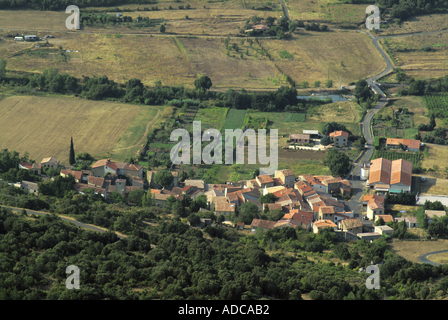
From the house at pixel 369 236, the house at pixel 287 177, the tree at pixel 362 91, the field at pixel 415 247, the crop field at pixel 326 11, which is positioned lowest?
the field at pixel 415 247

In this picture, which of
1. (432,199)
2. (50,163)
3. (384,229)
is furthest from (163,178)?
(432,199)

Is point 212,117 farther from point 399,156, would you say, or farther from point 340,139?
point 399,156

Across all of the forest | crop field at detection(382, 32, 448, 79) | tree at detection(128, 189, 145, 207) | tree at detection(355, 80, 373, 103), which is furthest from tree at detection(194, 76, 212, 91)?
the forest

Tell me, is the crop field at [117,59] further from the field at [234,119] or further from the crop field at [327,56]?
the crop field at [327,56]

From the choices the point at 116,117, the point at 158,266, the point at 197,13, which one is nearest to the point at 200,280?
the point at 158,266

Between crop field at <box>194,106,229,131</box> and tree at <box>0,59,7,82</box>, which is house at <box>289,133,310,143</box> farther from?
tree at <box>0,59,7,82</box>

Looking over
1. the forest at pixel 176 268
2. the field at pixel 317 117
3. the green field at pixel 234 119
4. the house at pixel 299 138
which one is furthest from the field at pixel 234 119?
the forest at pixel 176 268

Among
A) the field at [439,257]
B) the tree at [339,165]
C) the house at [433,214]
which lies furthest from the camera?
the tree at [339,165]

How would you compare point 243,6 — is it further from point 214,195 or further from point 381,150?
point 214,195
